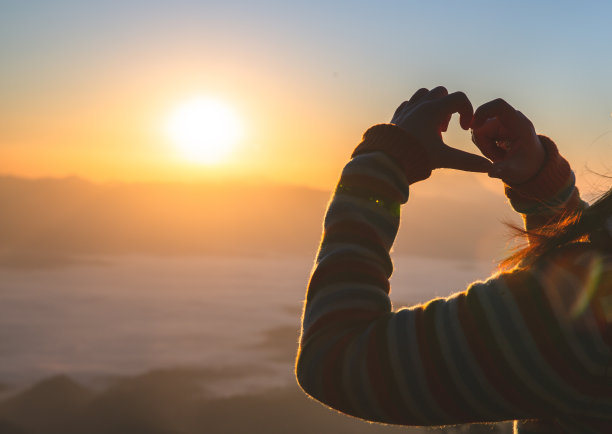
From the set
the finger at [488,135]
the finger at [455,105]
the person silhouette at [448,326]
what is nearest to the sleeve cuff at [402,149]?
the person silhouette at [448,326]

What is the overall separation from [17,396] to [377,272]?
105 m

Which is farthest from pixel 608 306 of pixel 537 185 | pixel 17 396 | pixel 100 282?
pixel 100 282

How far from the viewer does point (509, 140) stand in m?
1.70

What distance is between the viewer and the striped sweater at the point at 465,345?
946 mm

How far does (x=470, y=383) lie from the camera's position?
96 centimetres

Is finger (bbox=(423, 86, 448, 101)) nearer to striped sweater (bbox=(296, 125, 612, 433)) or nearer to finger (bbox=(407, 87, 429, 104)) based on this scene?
finger (bbox=(407, 87, 429, 104))

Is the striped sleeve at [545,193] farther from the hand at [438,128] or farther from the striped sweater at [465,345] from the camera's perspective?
the striped sweater at [465,345]

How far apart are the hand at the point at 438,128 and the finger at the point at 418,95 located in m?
0.05

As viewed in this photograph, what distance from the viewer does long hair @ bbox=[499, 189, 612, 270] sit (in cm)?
105

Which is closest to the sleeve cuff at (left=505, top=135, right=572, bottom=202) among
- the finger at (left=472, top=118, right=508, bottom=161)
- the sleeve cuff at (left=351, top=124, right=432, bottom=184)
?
the finger at (left=472, top=118, right=508, bottom=161)

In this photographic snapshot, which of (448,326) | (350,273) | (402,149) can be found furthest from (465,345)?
(402,149)

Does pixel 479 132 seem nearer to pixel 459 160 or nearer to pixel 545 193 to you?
pixel 545 193

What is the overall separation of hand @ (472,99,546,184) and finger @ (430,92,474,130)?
184mm

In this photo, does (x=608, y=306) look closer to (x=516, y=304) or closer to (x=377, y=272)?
(x=516, y=304)
